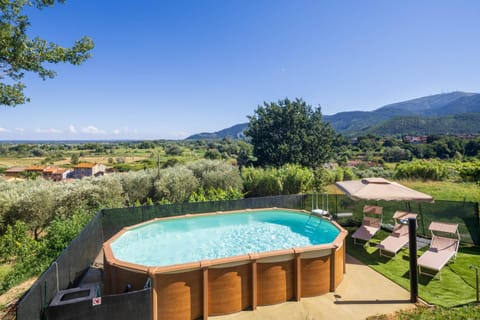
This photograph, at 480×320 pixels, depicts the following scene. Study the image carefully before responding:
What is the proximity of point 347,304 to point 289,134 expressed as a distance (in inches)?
666

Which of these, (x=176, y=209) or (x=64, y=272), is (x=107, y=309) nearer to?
(x=64, y=272)

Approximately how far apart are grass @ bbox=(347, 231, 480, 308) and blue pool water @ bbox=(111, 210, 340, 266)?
4.05 feet

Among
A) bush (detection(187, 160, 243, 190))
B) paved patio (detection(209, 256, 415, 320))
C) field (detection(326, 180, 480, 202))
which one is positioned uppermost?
bush (detection(187, 160, 243, 190))

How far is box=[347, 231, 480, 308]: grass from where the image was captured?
485 centimetres

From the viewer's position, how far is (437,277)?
5.68 metres

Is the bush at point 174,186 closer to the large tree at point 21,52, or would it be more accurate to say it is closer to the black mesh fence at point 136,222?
the black mesh fence at point 136,222

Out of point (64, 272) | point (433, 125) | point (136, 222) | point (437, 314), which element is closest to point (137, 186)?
point (136, 222)

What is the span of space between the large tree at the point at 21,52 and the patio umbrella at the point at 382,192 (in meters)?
8.71

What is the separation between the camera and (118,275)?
15.6 ft

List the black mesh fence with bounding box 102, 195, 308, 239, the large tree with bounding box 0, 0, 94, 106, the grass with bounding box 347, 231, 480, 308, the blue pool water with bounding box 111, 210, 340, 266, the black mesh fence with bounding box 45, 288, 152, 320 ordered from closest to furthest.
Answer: the black mesh fence with bounding box 45, 288, 152, 320 → the grass with bounding box 347, 231, 480, 308 → the large tree with bounding box 0, 0, 94, 106 → the blue pool water with bounding box 111, 210, 340, 266 → the black mesh fence with bounding box 102, 195, 308, 239

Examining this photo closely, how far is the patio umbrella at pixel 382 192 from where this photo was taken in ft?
22.7

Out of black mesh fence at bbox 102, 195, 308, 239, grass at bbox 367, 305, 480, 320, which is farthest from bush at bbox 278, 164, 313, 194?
grass at bbox 367, 305, 480, 320

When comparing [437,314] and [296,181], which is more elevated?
[296,181]

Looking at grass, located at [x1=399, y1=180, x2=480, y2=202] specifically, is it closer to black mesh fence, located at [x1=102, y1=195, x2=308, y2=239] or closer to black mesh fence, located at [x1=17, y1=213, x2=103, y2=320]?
black mesh fence, located at [x1=102, y1=195, x2=308, y2=239]
